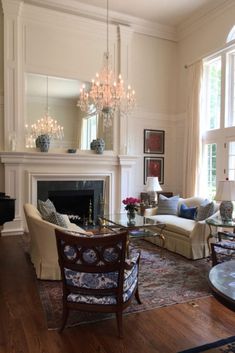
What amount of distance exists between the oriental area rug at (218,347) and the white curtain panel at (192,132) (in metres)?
4.61

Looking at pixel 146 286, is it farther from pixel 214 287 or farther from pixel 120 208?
pixel 120 208

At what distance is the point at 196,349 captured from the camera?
7.52 ft

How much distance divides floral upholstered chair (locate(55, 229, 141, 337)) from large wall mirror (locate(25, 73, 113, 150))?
429cm

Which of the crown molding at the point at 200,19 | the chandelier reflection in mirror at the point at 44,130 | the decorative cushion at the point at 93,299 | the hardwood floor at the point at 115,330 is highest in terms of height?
the crown molding at the point at 200,19

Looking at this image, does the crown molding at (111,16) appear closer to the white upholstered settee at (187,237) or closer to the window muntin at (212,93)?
the window muntin at (212,93)

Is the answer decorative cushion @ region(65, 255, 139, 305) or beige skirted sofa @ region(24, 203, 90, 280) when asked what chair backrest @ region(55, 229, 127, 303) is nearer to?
decorative cushion @ region(65, 255, 139, 305)

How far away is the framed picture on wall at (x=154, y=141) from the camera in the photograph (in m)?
7.45

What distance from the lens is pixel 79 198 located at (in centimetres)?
682

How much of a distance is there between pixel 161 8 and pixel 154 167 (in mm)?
3711

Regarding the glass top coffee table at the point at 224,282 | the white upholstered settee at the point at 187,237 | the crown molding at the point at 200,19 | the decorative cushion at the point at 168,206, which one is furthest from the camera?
the crown molding at the point at 200,19

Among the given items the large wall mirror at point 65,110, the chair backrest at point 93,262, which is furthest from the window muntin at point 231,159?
the chair backrest at point 93,262

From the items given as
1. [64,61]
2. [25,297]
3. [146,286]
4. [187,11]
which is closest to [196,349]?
[146,286]

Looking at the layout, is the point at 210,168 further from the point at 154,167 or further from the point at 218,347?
the point at 218,347

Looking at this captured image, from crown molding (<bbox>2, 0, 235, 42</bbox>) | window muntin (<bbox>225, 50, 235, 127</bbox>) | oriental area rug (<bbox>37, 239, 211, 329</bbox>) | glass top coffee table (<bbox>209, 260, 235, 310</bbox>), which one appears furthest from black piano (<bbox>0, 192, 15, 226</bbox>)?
window muntin (<bbox>225, 50, 235, 127</bbox>)
